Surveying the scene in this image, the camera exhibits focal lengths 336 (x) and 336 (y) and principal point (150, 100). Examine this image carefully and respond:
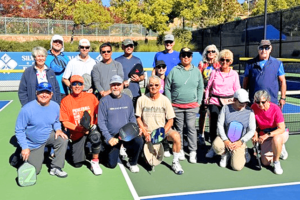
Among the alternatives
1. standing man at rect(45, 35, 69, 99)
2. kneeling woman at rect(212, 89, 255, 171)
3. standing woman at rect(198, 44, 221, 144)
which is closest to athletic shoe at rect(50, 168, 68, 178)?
standing man at rect(45, 35, 69, 99)

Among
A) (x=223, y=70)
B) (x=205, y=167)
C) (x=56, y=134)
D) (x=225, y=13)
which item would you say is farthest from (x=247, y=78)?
(x=225, y=13)

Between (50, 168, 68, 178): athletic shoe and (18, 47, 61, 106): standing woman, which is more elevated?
(18, 47, 61, 106): standing woman

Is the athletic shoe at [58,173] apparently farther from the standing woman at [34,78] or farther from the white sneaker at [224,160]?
the white sneaker at [224,160]

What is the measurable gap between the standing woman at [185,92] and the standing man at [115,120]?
80cm

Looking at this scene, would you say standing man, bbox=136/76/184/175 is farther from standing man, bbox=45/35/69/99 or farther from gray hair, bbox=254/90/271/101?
standing man, bbox=45/35/69/99

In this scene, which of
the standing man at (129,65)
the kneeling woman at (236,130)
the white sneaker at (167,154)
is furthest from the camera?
the white sneaker at (167,154)

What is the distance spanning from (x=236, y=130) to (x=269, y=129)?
0.54 meters

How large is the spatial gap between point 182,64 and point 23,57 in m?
12.6

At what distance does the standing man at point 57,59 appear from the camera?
5.80 m

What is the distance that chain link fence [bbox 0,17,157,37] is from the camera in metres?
33.7

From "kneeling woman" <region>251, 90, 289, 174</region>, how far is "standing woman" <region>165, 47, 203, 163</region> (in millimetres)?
978

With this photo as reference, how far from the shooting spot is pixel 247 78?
571 cm

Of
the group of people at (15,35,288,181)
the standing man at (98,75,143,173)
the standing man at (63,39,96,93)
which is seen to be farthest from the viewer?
the standing man at (63,39,96,93)

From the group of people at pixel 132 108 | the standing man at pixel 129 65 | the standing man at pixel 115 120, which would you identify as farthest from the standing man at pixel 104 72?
the standing man at pixel 115 120
